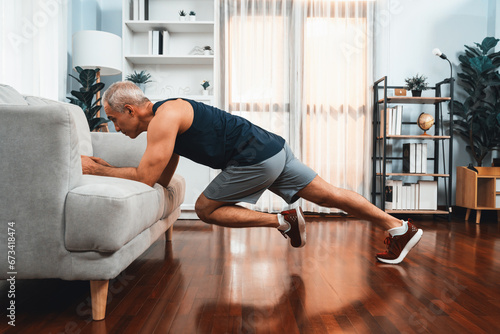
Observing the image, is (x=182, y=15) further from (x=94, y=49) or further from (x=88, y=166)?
(x=88, y=166)

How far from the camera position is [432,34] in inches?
154

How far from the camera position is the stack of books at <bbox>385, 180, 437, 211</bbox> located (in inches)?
140

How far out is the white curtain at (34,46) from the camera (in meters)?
2.62

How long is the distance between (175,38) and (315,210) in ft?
7.55

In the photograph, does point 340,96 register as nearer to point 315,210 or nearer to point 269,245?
point 315,210

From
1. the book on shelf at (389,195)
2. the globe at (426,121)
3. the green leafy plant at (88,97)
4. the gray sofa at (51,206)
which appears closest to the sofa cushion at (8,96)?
the gray sofa at (51,206)

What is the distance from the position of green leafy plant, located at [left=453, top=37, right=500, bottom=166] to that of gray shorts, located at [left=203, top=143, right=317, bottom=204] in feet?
8.64

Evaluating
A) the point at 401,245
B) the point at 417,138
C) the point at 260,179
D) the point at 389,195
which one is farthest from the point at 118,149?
the point at 417,138

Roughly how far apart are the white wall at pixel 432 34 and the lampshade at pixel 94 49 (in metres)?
2.73

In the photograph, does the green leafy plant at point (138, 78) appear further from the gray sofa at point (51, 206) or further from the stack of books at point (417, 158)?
the stack of books at point (417, 158)

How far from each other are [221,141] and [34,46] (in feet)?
7.12

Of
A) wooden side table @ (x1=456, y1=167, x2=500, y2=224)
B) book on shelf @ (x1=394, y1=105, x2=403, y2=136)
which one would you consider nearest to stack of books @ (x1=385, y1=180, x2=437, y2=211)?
wooden side table @ (x1=456, y1=167, x2=500, y2=224)

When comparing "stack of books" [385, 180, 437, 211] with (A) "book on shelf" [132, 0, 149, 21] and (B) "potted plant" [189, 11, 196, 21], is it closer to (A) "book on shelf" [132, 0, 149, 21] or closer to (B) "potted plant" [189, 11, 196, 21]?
(B) "potted plant" [189, 11, 196, 21]

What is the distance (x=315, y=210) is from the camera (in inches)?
149
